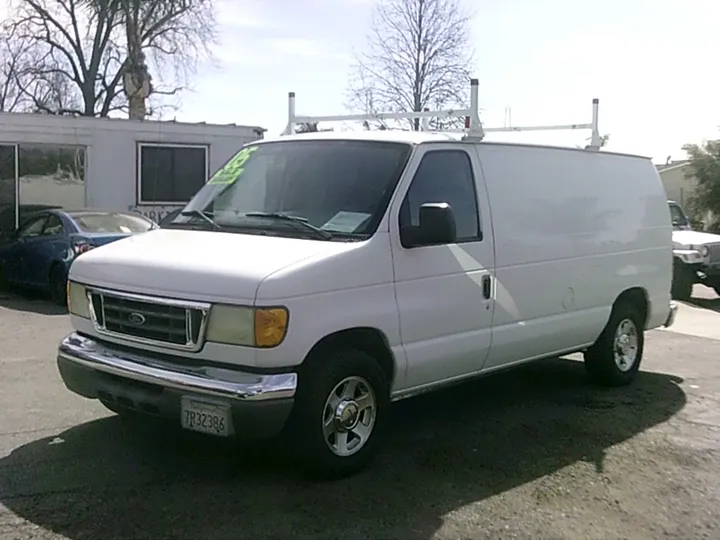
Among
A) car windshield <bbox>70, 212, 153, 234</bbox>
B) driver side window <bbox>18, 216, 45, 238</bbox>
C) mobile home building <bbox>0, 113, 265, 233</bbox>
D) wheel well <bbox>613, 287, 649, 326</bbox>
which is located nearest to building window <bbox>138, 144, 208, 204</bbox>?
mobile home building <bbox>0, 113, 265, 233</bbox>

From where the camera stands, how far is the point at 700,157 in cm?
3020

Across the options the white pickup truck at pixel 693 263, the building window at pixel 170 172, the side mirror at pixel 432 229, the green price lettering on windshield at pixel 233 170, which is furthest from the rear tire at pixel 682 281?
the side mirror at pixel 432 229

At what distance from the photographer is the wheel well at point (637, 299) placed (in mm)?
8000

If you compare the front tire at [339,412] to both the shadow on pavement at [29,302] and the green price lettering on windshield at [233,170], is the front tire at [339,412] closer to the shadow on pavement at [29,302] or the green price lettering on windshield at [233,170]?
the green price lettering on windshield at [233,170]

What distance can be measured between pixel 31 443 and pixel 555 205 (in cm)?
422

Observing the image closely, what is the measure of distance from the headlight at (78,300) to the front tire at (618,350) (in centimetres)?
439

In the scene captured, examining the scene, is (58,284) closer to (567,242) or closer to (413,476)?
(567,242)

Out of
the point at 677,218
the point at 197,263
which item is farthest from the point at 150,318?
the point at 677,218

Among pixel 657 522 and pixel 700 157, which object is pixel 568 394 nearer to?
pixel 657 522

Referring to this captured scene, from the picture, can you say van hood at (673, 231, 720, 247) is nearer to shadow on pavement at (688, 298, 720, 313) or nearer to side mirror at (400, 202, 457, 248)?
shadow on pavement at (688, 298, 720, 313)

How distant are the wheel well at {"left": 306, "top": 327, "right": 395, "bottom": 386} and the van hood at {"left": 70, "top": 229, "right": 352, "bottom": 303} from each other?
492 millimetres

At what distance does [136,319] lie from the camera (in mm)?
5223

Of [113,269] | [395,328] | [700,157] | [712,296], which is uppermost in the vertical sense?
[700,157]

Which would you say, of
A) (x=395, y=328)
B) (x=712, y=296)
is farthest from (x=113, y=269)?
(x=712, y=296)
